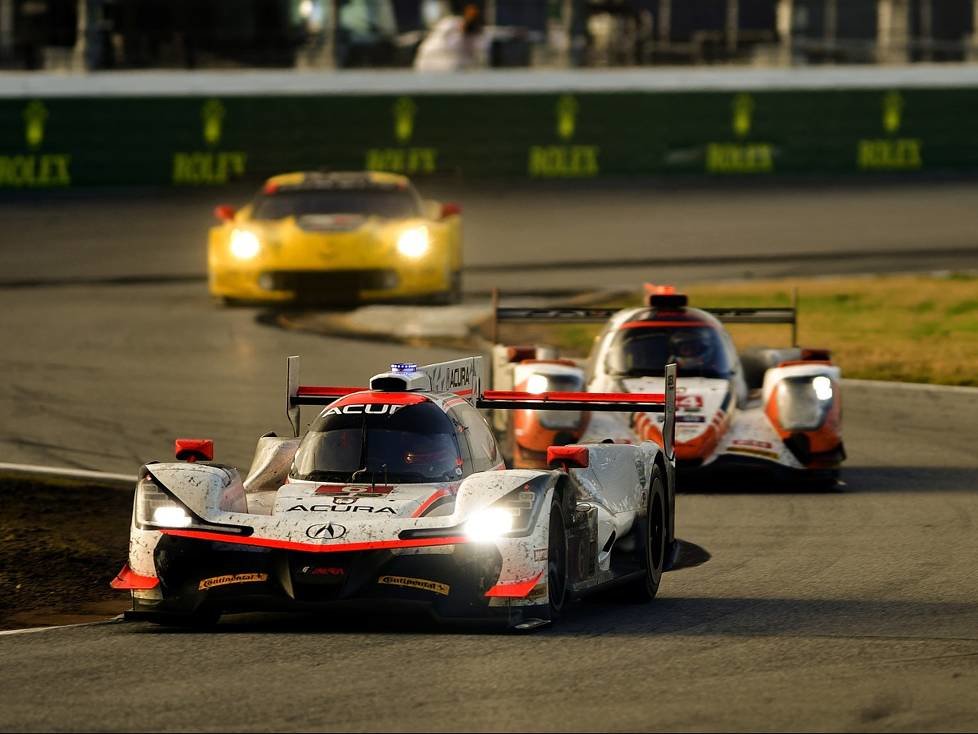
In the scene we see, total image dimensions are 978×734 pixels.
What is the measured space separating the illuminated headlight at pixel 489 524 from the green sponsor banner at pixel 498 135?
2490cm

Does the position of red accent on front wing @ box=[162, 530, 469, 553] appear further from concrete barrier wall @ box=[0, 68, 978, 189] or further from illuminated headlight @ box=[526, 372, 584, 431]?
concrete barrier wall @ box=[0, 68, 978, 189]

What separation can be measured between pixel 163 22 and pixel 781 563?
27.5m

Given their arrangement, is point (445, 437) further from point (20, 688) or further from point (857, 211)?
point (857, 211)

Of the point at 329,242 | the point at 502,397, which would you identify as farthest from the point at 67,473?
the point at 329,242

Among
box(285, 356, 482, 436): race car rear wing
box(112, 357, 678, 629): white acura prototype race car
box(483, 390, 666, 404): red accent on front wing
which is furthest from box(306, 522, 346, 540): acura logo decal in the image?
box(483, 390, 666, 404): red accent on front wing

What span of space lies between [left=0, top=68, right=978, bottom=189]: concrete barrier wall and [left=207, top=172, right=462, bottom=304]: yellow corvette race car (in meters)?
9.53

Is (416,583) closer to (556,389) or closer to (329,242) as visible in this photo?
(556,389)

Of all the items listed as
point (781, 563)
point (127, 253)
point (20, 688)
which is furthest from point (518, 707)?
point (127, 253)

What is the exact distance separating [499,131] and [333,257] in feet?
37.7

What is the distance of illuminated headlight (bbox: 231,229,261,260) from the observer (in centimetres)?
2345

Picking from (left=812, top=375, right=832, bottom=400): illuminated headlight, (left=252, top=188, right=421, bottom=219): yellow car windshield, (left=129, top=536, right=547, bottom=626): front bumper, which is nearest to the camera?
(left=129, top=536, right=547, bottom=626): front bumper

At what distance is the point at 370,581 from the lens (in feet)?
28.1

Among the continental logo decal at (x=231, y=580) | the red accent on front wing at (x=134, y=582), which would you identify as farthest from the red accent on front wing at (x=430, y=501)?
the red accent on front wing at (x=134, y=582)

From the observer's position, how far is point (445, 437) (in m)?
9.71
